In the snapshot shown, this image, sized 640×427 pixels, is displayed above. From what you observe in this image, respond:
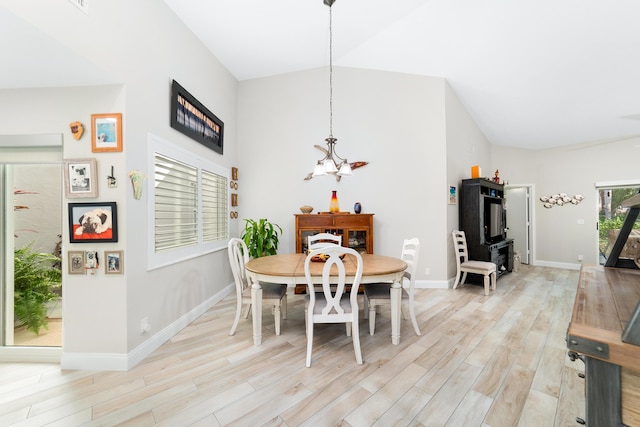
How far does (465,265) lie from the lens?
4406 millimetres

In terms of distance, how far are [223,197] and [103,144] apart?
196cm

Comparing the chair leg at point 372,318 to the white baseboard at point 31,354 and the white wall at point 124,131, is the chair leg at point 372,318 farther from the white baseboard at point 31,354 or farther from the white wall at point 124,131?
the white baseboard at point 31,354

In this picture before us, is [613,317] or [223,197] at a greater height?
[223,197]

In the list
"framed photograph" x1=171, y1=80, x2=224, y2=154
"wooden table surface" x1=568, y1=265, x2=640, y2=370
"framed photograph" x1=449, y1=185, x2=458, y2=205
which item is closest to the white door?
"framed photograph" x1=449, y1=185, x2=458, y2=205

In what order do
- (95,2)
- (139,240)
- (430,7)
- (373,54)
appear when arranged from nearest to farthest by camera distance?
(95,2), (139,240), (430,7), (373,54)

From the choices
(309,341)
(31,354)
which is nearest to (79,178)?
(31,354)

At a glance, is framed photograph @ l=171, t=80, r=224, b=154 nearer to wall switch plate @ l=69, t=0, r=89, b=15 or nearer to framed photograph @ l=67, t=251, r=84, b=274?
wall switch plate @ l=69, t=0, r=89, b=15

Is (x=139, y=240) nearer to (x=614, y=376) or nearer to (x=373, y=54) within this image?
(x=614, y=376)

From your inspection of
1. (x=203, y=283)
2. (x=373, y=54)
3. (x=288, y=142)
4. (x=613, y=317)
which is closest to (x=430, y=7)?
(x=373, y=54)

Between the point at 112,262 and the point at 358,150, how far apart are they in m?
3.57

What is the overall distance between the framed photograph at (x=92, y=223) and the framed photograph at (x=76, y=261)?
10 cm

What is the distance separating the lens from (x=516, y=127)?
539 cm

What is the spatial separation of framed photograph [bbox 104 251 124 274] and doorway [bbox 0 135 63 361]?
64 cm

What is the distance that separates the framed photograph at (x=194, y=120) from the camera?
9.27 feet
